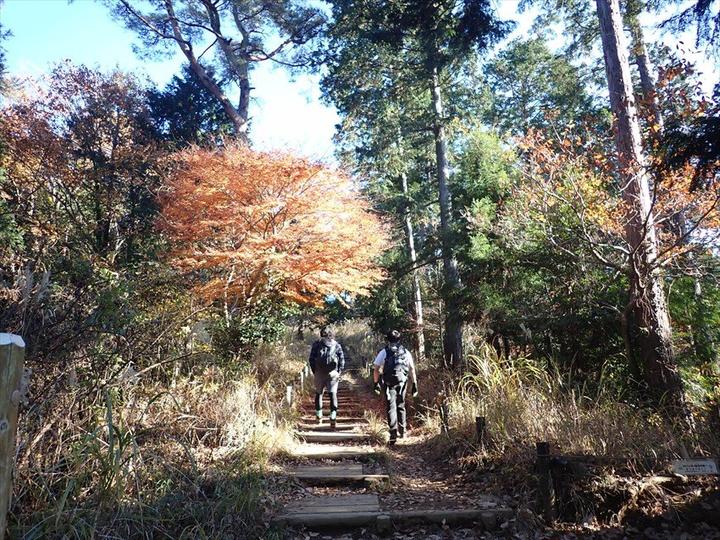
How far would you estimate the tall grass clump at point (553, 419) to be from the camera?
4.54 meters

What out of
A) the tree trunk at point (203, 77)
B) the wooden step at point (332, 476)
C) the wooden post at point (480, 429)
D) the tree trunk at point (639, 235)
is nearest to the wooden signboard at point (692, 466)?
the tree trunk at point (639, 235)

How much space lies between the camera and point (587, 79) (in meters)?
15.9

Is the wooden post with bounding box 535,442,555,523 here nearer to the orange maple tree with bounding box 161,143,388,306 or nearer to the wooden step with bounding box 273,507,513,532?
the wooden step with bounding box 273,507,513,532

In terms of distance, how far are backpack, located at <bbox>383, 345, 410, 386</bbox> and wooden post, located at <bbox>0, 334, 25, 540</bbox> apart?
238 inches

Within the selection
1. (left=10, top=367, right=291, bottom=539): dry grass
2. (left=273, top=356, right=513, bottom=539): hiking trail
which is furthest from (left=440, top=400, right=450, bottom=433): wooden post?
(left=10, top=367, right=291, bottom=539): dry grass

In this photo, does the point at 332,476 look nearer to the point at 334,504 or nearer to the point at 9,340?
the point at 334,504

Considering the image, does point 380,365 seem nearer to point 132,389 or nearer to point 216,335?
point 216,335

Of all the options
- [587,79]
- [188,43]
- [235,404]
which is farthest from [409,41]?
[235,404]

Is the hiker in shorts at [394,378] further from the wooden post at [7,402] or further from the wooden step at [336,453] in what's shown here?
the wooden post at [7,402]

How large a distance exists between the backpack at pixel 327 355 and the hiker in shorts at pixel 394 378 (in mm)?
1051

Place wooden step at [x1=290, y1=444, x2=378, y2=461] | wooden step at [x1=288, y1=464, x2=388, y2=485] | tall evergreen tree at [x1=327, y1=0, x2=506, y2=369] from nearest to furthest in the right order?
wooden step at [x1=288, y1=464, x2=388, y2=485], wooden step at [x1=290, y1=444, x2=378, y2=461], tall evergreen tree at [x1=327, y1=0, x2=506, y2=369]

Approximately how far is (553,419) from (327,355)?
440 cm

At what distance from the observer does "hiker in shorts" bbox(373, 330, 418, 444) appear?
24.4 ft

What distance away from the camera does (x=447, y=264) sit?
11844 millimetres
